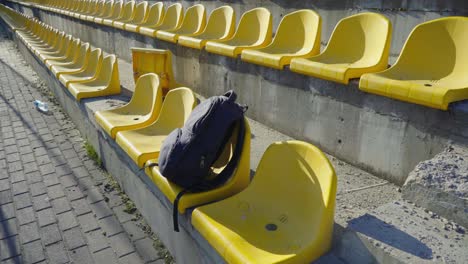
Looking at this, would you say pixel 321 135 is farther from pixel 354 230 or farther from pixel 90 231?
pixel 90 231

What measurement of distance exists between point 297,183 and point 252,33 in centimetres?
262

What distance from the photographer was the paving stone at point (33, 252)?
2486 millimetres

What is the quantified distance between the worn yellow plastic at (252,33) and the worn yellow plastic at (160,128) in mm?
919

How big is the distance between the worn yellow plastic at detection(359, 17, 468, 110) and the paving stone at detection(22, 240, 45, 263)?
235 centimetres

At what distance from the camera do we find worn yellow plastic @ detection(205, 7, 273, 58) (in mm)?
3826

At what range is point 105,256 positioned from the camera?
249 centimetres

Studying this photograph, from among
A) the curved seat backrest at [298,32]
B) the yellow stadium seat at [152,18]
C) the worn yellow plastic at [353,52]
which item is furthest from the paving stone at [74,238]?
A: the yellow stadium seat at [152,18]

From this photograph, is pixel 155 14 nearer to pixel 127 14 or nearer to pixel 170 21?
pixel 170 21

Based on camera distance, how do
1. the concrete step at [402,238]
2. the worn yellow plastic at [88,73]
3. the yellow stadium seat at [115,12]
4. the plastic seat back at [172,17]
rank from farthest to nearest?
the yellow stadium seat at [115,12] < the plastic seat back at [172,17] < the worn yellow plastic at [88,73] < the concrete step at [402,238]

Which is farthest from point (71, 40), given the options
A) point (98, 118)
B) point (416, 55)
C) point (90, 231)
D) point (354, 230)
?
point (354, 230)

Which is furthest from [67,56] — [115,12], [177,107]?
[177,107]

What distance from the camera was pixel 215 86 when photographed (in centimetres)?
400

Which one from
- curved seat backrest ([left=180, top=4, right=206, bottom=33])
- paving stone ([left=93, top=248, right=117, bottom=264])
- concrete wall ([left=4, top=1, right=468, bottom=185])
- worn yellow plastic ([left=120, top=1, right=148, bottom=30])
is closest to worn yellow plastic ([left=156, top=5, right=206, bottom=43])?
curved seat backrest ([left=180, top=4, right=206, bottom=33])

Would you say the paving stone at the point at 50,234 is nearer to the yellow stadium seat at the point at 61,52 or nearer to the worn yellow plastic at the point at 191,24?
the worn yellow plastic at the point at 191,24
